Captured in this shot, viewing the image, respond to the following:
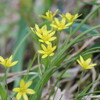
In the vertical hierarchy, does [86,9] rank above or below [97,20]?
above

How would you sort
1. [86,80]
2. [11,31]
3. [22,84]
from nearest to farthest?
1. [22,84]
2. [86,80]
3. [11,31]

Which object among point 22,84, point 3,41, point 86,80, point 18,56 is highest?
point 3,41

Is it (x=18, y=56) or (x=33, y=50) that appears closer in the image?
(x=18, y=56)

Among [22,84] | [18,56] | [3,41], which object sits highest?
[3,41]

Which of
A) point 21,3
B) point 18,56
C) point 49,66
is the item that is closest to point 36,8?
point 21,3

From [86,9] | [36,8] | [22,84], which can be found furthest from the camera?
[36,8]

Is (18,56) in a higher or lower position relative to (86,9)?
lower

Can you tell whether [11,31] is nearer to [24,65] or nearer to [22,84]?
[24,65]

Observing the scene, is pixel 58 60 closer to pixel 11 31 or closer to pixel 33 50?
pixel 33 50

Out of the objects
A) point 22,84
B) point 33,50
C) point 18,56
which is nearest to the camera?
point 22,84

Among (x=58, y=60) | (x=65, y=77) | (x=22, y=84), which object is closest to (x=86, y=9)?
(x=65, y=77)
